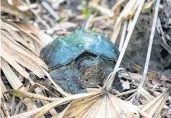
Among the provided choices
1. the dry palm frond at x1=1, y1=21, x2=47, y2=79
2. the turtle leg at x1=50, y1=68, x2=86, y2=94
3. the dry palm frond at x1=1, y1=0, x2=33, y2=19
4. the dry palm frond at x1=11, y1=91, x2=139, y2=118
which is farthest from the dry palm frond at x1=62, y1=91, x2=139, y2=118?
the dry palm frond at x1=1, y1=0, x2=33, y2=19

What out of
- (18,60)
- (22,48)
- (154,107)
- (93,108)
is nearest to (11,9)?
(22,48)

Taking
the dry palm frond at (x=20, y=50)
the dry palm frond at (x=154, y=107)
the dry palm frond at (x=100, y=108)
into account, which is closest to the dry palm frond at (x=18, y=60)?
the dry palm frond at (x=20, y=50)

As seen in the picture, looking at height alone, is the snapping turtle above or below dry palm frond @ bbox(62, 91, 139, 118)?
above

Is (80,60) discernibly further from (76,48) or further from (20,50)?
(20,50)

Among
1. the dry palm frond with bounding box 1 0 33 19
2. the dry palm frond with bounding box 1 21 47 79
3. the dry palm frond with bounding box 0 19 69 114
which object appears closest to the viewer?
the dry palm frond with bounding box 0 19 69 114

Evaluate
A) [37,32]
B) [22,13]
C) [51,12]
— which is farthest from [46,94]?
[51,12]

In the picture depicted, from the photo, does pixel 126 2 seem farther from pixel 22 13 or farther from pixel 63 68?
pixel 63 68

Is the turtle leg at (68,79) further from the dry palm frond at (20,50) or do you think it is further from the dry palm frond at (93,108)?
the dry palm frond at (93,108)

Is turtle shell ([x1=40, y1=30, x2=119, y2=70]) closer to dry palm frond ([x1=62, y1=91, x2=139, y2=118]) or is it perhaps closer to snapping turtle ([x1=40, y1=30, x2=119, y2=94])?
snapping turtle ([x1=40, y1=30, x2=119, y2=94])

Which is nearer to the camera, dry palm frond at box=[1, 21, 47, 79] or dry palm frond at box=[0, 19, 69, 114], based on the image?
dry palm frond at box=[0, 19, 69, 114]
